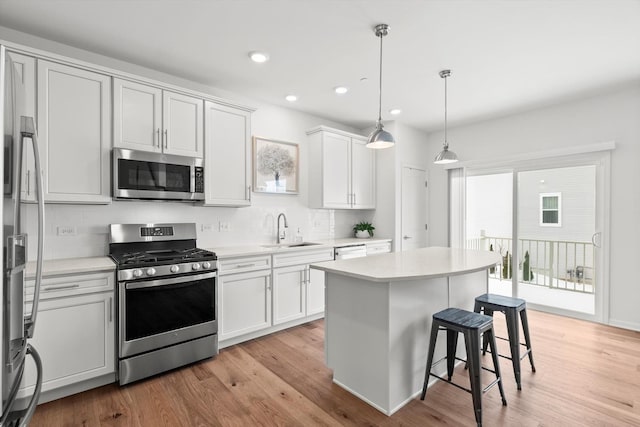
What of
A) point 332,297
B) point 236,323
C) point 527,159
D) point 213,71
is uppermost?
point 213,71

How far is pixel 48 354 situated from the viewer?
2.20 metres

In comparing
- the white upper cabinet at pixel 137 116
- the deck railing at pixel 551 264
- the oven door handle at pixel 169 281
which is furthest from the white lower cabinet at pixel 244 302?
the deck railing at pixel 551 264

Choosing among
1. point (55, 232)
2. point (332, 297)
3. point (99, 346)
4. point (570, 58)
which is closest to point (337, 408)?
point (332, 297)

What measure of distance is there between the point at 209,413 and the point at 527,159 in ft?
15.2

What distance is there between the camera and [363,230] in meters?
4.98

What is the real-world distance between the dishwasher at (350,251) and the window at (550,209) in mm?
2399

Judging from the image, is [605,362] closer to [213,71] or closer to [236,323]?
[236,323]

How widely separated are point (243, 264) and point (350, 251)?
5.05ft

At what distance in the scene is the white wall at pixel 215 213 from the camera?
2.70 m

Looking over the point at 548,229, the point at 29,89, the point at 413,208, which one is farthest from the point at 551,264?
the point at 29,89

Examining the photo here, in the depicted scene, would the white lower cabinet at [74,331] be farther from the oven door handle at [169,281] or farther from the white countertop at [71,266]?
the oven door handle at [169,281]

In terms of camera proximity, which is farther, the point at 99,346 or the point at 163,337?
the point at 163,337

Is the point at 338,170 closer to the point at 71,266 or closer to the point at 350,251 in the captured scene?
the point at 350,251

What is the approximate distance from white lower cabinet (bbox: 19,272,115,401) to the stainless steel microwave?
759 millimetres
